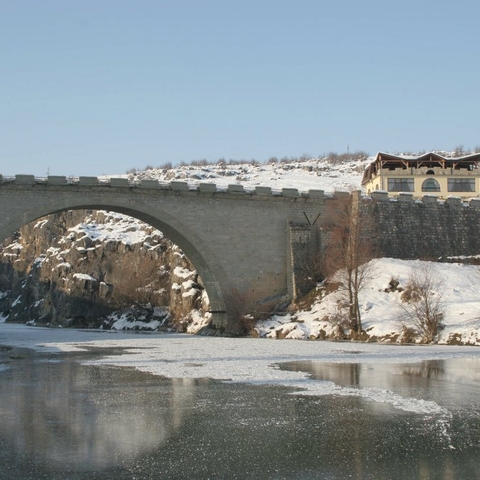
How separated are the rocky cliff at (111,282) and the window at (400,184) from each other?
2078 cm

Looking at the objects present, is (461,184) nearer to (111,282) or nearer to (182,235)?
(182,235)

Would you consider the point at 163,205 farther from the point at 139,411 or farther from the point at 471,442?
the point at 471,442

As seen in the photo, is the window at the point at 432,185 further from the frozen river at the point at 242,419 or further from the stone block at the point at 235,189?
the frozen river at the point at 242,419

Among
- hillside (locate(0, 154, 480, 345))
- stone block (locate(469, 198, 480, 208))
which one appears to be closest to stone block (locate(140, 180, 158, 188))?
hillside (locate(0, 154, 480, 345))

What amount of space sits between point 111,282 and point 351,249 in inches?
1448

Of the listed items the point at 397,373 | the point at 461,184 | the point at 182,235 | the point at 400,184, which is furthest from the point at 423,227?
the point at 397,373

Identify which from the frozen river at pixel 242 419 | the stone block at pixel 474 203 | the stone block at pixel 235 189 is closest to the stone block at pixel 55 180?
the stone block at pixel 235 189

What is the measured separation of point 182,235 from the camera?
5100 centimetres

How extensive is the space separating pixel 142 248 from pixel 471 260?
36136 mm

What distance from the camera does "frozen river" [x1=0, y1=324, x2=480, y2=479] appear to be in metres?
11.3

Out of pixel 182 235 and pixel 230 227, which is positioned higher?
pixel 230 227

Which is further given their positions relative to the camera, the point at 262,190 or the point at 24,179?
the point at 262,190

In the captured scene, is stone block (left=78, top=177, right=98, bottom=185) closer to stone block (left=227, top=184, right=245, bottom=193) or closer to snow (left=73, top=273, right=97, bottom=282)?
stone block (left=227, top=184, right=245, bottom=193)

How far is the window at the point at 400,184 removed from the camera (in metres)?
68.7
